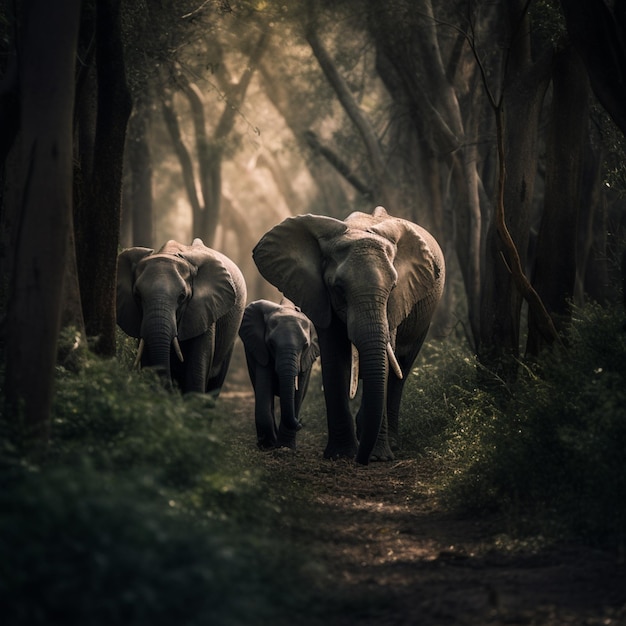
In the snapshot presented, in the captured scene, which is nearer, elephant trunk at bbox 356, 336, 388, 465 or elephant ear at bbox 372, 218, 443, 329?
elephant trunk at bbox 356, 336, 388, 465

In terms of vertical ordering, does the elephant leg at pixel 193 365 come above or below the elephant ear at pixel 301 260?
below

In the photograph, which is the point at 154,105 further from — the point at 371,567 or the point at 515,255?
the point at 371,567

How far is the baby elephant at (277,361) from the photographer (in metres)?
12.2

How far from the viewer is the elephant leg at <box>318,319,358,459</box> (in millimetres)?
10742

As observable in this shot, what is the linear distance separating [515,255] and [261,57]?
642 inches

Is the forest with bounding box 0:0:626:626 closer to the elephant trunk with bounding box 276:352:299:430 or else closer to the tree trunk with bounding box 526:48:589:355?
Result: the tree trunk with bounding box 526:48:589:355

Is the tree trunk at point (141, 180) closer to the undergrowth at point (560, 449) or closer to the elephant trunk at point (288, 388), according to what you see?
the elephant trunk at point (288, 388)

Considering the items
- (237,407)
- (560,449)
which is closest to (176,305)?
(560,449)

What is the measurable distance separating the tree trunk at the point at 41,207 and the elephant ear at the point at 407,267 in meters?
4.83

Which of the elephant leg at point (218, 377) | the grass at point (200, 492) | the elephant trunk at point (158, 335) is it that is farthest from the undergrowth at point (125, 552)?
the elephant leg at point (218, 377)

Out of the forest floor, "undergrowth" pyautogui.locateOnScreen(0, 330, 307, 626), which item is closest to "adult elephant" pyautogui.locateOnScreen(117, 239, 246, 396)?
the forest floor

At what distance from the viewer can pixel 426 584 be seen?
19.5 ft

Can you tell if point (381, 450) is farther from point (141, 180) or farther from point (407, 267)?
point (141, 180)

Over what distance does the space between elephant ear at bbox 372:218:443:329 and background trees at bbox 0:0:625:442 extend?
1031mm
